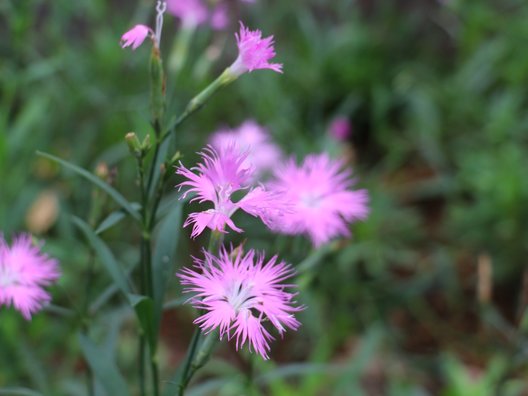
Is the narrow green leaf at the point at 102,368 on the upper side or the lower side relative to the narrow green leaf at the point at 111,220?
lower

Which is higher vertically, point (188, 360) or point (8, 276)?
point (8, 276)

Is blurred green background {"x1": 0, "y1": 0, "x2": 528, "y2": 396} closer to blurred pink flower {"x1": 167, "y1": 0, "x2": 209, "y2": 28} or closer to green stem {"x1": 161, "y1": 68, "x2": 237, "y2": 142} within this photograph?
blurred pink flower {"x1": 167, "y1": 0, "x2": 209, "y2": 28}

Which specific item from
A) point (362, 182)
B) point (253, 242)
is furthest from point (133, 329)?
point (362, 182)

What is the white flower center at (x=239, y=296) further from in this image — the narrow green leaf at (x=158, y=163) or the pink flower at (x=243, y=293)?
the narrow green leaf at (x=158, y=163)

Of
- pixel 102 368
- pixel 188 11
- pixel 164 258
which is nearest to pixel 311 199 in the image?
pixel 164 258

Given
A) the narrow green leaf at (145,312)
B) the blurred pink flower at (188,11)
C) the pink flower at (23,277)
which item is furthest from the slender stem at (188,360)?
the blurred pink flower at (188,11)

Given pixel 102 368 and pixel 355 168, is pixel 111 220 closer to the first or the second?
pixel 102 368
